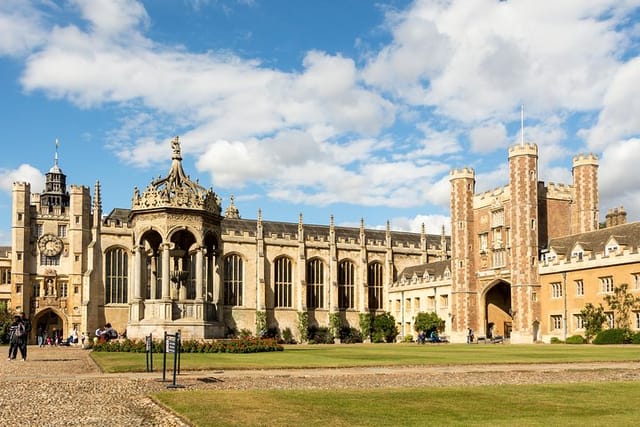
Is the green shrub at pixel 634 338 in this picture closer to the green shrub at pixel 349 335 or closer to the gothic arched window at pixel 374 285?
the green shrub at pixel 349 335

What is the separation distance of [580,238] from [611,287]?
672cm


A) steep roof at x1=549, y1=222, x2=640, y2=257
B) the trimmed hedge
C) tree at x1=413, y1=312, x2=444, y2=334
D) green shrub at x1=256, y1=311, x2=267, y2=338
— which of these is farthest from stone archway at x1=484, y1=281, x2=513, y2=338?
the trimmed hedge

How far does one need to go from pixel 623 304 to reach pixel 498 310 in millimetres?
17437

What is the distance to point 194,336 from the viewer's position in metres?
33.3

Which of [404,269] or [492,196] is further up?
[492,196]

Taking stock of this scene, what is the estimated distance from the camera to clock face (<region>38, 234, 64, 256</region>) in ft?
221

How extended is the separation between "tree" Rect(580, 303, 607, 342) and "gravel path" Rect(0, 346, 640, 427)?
24998 mm

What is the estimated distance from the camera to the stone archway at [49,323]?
67.2 metres

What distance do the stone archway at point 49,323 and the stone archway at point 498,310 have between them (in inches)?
1490

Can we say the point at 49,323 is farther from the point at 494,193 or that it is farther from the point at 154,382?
the point at 154,382

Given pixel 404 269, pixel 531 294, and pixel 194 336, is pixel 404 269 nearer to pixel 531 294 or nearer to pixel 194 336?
pixel 531 294

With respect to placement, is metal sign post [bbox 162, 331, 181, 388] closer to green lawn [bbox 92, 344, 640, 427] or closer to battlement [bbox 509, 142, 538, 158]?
green lawn [bbox 92, 344, 640, 427]

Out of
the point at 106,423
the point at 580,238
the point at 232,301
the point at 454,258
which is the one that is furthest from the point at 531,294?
the point at 106,423

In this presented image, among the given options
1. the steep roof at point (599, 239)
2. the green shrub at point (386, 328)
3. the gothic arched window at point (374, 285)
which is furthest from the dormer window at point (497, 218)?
the gothic arched window at point (374, 285)
